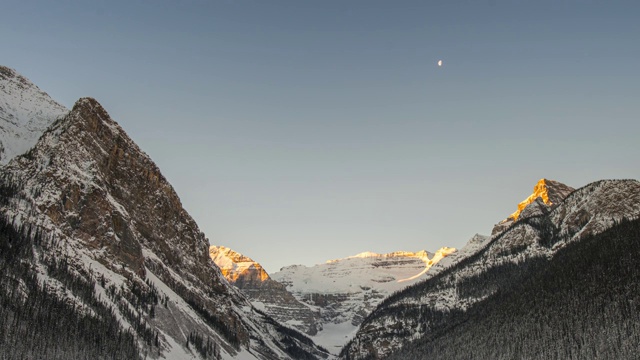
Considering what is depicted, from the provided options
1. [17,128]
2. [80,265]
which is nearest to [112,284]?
[80,265]

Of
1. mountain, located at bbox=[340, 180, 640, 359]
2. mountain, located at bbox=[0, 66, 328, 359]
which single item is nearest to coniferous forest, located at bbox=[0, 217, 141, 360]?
mountain, located at bbox=[0, 66, 328, 359]

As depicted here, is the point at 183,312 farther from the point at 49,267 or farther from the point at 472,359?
the point at 472,359

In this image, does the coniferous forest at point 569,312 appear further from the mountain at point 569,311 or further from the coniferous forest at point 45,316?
the coniferous forest at point 45,316

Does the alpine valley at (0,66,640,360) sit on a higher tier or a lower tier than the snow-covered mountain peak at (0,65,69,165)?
lower

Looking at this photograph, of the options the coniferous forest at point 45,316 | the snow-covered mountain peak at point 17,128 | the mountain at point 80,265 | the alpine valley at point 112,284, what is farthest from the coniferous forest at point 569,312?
the snow-covered mountain peak at point 17,128

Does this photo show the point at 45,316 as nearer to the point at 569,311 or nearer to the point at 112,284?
the point at 112,284

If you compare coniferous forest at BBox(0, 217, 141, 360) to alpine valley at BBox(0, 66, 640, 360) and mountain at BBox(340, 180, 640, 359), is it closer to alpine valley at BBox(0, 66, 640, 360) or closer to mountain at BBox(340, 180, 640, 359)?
alpine valley at BBox(0, 66, 640, 360)

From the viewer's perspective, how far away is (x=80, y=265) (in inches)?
5581

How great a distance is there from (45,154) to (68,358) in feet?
235

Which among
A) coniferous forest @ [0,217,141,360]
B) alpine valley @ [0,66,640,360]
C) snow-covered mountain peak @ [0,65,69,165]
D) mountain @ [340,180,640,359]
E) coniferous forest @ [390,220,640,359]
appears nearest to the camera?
coniferous forest @ [0,217,141,360]

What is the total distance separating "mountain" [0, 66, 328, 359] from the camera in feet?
370

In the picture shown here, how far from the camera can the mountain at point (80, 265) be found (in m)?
113

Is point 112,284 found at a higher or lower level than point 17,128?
lower

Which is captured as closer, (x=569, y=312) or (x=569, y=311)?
(x=569, y=312)
